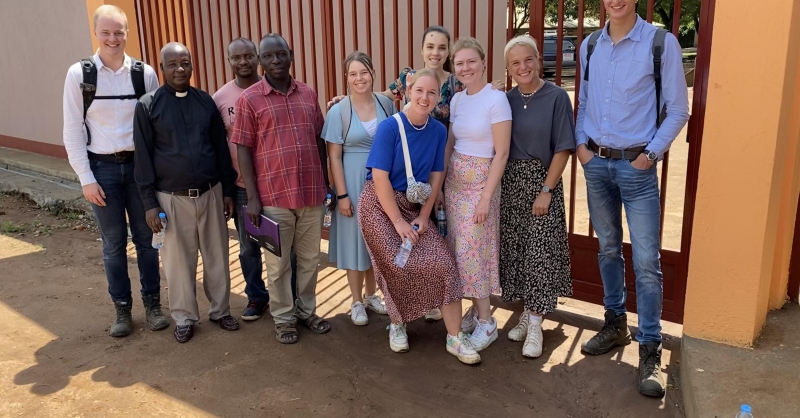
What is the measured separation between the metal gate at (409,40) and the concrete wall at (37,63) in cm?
216

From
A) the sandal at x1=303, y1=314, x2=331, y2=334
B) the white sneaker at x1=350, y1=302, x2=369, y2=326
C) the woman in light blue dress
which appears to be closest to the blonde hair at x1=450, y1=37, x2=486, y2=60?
the woman in light blue dress

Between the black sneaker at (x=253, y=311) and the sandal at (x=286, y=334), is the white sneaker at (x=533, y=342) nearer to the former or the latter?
the sandal at (x=286, y=334)

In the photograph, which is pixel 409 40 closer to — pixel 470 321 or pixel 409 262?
pixel 409 262

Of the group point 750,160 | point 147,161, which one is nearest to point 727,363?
point 750,160

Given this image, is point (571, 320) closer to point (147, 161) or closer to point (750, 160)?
point (750, 160)

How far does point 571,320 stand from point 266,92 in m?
2.30

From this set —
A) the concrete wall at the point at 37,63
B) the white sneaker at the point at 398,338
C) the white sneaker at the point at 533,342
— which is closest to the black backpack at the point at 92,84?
the white sneaker at the point at 398,338

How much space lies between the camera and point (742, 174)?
298cm

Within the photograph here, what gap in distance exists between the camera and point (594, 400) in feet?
10.5

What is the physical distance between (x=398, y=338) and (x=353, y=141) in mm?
1151

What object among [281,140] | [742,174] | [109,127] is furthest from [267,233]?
[742,174]

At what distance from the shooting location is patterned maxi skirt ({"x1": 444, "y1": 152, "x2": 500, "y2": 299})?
3471mm

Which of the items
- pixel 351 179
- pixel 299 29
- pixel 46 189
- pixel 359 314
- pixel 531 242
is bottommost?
pixel 359 314

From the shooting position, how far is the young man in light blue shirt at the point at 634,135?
3.02 meters
